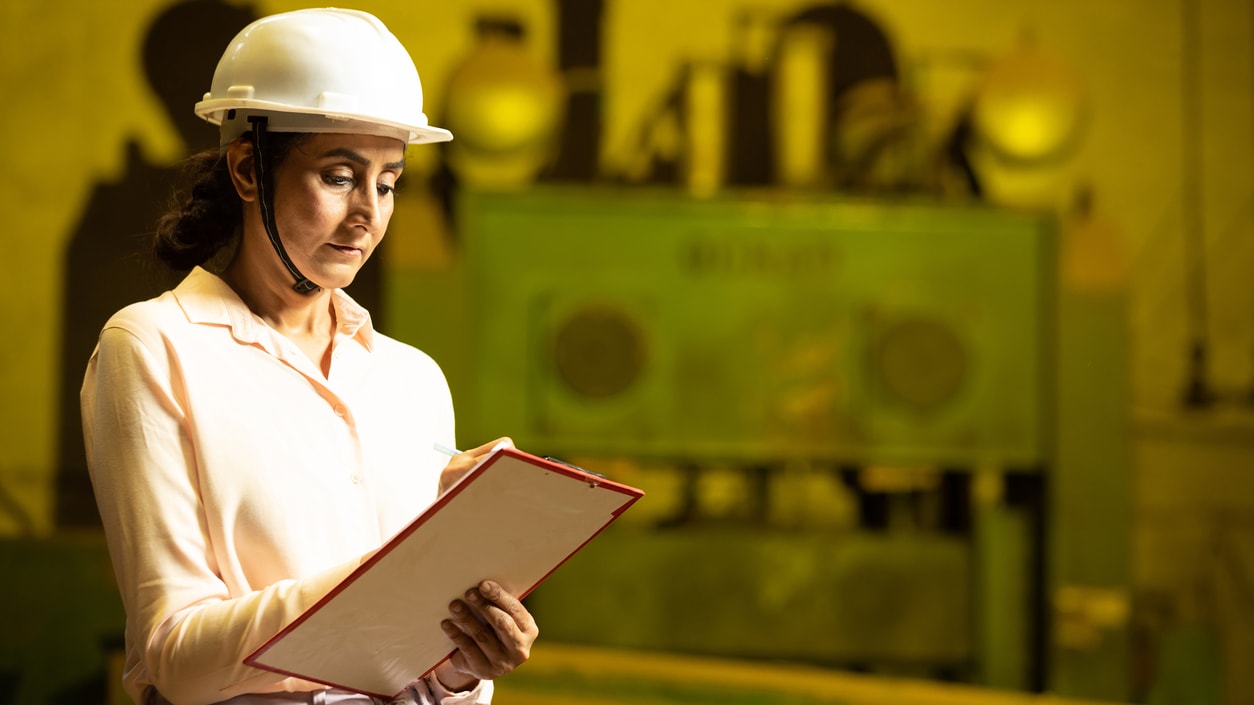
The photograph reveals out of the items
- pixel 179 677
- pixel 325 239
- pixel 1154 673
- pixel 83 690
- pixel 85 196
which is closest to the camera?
pixel 179 677

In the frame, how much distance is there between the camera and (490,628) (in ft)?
3.50

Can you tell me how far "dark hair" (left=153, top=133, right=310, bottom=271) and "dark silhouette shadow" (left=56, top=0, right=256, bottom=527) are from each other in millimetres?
2766

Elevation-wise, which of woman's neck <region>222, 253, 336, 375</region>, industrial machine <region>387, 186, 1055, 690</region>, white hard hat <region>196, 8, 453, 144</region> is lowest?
industrial machine <region>387, 186, 1055, 690</region>

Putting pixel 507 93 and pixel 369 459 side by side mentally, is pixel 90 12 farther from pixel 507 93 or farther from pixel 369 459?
pixel 369 459

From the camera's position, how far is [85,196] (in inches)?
153

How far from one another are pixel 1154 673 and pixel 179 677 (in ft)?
10.1

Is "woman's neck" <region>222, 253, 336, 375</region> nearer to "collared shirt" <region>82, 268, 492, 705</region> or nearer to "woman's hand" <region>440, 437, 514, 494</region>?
"collared shirt" <region>82, 268, 492, 705</region>

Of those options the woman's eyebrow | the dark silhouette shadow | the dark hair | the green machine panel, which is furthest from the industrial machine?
the woman's eyebrow

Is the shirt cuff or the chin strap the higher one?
the chin strap

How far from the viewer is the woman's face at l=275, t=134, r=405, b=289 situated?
1.12 metres

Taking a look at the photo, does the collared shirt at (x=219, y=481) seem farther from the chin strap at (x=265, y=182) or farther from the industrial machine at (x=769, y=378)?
the industrial machine at (x=769, y=378)

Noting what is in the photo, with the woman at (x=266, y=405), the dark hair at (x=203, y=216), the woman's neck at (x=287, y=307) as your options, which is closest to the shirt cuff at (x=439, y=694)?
the woman at (x=266, y=405)

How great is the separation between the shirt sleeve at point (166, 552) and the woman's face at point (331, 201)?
150 mm

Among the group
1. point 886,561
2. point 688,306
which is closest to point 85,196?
point 688,306
